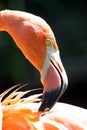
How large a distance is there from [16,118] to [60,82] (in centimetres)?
32

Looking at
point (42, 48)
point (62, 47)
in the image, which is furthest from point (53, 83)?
point (62, 47)

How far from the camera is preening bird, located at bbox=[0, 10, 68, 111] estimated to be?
2842 millimetres

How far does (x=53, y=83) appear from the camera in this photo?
2.84m

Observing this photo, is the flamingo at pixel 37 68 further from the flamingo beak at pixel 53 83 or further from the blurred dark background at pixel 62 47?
the blurred dark background at pixel 62 47

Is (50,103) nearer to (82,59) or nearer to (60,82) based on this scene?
(60,82)

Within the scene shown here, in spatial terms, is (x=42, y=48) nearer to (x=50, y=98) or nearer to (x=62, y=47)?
(x=50, y=98)

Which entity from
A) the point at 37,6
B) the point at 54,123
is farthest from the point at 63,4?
the point at 54,123

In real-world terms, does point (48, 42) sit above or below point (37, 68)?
above

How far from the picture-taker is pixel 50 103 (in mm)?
2830

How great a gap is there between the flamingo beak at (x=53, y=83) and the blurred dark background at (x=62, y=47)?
83.4 inches

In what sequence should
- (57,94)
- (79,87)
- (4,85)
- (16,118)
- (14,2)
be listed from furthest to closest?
(79,87), (4,85), (14,2), (16,118), (57,94)

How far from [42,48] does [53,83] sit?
0.17 m

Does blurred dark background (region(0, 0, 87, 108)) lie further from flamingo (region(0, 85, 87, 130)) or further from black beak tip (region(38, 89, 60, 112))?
black beak tip (region(38, 89, 60, 112))

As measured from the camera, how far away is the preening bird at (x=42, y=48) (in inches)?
112
